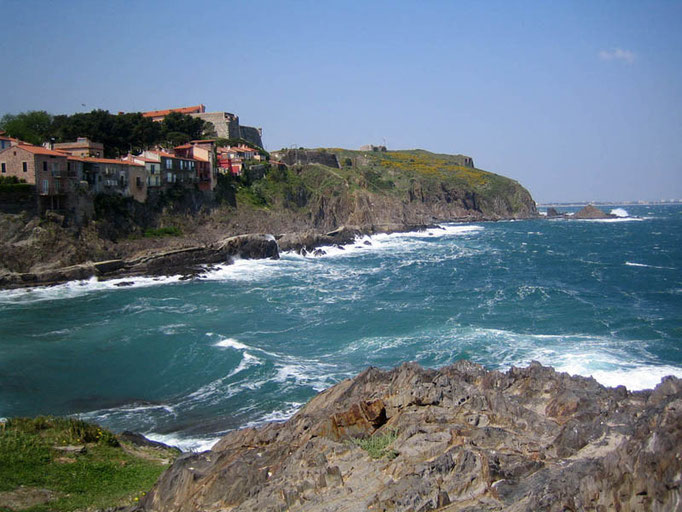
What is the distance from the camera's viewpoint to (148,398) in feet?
75.7

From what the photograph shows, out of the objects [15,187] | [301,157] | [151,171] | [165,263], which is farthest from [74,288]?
[301,157]

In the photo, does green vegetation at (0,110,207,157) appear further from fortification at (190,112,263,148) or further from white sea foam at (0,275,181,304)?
white sea foam at (0,275,181,304)

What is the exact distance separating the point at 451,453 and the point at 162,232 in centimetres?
5304

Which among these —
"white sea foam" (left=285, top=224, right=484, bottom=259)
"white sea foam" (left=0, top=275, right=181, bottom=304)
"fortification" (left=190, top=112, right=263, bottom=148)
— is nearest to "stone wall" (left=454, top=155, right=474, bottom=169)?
"white sea foam" (left=285, top=224, right=484, bottom=259)

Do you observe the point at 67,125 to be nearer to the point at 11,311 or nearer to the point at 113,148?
the point at 113,148

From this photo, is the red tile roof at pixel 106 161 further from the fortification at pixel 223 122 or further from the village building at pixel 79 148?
the fortification at pixel 223 122

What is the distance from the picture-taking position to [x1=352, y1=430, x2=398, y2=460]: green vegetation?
11.3m

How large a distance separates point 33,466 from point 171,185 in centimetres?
5334

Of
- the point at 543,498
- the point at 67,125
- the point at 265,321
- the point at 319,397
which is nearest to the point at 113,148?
the point at 67,125

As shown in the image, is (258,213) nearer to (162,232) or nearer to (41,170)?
(162,232)

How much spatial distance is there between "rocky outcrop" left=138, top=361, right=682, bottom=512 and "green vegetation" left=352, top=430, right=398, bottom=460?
5 centimetres

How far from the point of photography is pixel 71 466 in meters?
14.3

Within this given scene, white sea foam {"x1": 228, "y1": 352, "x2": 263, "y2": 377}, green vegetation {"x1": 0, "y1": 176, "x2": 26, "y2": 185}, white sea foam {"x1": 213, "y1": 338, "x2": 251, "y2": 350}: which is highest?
green vegetation {"x1": 0, "y1": 176, "x2": 26, "y2": 185}

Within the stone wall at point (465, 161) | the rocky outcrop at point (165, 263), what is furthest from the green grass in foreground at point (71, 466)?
the stone wall at point (465, 161)
